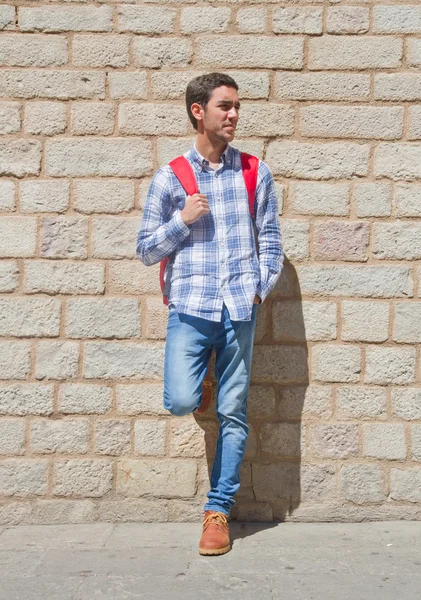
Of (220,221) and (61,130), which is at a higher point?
(61,130)

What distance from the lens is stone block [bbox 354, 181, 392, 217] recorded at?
4328 millimetres

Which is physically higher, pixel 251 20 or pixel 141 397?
pixel 251 20

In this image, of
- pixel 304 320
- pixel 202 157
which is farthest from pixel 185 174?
pixel 304 320

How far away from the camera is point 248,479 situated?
14.3 ft

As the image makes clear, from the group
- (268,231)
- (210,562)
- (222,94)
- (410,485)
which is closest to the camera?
(210,562)

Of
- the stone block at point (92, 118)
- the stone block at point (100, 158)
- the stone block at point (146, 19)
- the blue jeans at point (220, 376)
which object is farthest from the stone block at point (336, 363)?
the stone block at point (146, 19)

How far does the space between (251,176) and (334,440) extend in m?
1.50

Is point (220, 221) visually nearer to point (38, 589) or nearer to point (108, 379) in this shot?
point (108, 379)

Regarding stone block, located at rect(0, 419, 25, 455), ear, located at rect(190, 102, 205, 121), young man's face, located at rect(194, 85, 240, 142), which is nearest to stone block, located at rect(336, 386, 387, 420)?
young man's face, located at rect(194, 85, 240, 142)

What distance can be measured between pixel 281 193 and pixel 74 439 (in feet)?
5.75

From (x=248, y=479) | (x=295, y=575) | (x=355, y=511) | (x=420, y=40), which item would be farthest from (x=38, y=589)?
(x=420, y=40)

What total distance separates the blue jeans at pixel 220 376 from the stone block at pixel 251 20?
60.8 inches

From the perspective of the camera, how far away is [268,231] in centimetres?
397

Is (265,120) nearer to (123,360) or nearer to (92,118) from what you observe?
(92,118)
